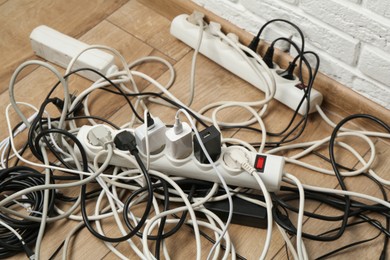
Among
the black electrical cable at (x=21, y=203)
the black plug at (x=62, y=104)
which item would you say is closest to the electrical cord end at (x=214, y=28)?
the black plug at (x=62, y=104)

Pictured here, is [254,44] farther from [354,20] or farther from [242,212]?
[242,212]

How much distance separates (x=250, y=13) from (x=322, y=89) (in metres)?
0.23

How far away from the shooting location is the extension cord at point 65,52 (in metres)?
1.18

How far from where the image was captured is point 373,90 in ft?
3.55

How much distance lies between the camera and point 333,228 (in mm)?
985

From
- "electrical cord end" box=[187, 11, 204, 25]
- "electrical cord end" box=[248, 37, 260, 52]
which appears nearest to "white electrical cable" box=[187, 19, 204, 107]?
"electrical cord end" box=[187, 11, 204, 25]

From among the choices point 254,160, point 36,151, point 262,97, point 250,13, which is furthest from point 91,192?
point 250,13

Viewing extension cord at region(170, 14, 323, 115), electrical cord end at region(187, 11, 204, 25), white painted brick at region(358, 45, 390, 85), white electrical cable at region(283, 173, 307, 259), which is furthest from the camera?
electrical cord end at region(187, 11, 204, 25)

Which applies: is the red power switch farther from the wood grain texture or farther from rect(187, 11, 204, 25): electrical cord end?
rect(187, 11, 204, 25): electrical cord end

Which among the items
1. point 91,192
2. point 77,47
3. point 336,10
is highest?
point 336,10

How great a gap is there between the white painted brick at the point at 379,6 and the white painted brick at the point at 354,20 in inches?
0.4

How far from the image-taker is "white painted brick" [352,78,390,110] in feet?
3.51

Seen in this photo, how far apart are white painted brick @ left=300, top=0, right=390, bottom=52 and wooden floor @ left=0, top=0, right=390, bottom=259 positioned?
197mm

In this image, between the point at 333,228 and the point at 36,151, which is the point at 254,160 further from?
the point at 36,151
